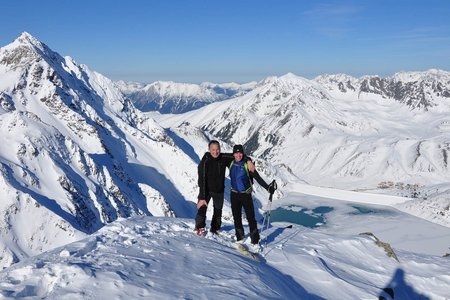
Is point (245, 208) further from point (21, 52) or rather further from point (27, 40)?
point (27, 40)

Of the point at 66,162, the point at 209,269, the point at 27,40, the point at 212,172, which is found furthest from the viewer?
the point at 27,40

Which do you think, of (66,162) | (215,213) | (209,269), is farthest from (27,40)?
(209,269)

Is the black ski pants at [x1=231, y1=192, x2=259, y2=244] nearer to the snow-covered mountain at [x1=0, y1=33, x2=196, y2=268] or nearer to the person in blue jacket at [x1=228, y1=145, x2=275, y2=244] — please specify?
the person in blue jacket at [x1=228, y1=145, x2=275, y2=244]

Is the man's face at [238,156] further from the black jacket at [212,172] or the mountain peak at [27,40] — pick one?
the mountain peak at [27,40]

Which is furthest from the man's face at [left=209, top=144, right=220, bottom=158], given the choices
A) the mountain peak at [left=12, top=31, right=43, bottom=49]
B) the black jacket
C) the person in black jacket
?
the mountain peak at [left=12, top=31, right=43, bottom=49]

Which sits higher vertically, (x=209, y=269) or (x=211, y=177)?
(x=211, y=177)

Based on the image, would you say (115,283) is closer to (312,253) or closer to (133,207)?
(312,253)

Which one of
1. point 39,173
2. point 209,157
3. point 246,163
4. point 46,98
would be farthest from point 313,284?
point 46,98
